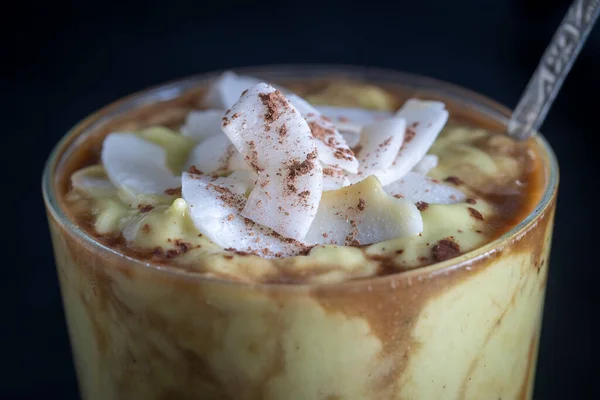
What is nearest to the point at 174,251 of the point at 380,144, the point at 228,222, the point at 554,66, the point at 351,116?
the point at 228,222

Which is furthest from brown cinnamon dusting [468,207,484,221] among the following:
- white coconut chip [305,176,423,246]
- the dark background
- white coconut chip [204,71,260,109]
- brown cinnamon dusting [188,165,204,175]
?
the dark background

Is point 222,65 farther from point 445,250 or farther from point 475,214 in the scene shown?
point 445,250

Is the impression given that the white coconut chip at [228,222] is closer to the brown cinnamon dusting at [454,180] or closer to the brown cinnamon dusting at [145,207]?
the brown cinnamon dusting at [145,207]

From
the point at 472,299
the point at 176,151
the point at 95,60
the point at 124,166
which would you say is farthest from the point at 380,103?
the point at 95,60

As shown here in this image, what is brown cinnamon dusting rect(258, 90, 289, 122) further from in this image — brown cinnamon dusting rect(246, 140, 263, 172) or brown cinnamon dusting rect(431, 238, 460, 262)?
brown cinnamon dusting rect(431, 238, 460, 262)

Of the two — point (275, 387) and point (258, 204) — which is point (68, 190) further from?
point (275, 387)

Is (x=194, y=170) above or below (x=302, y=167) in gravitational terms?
below

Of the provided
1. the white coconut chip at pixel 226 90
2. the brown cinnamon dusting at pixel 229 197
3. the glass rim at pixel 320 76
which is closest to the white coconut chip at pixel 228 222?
the brown cinnamon dusting at pixel 229 197
